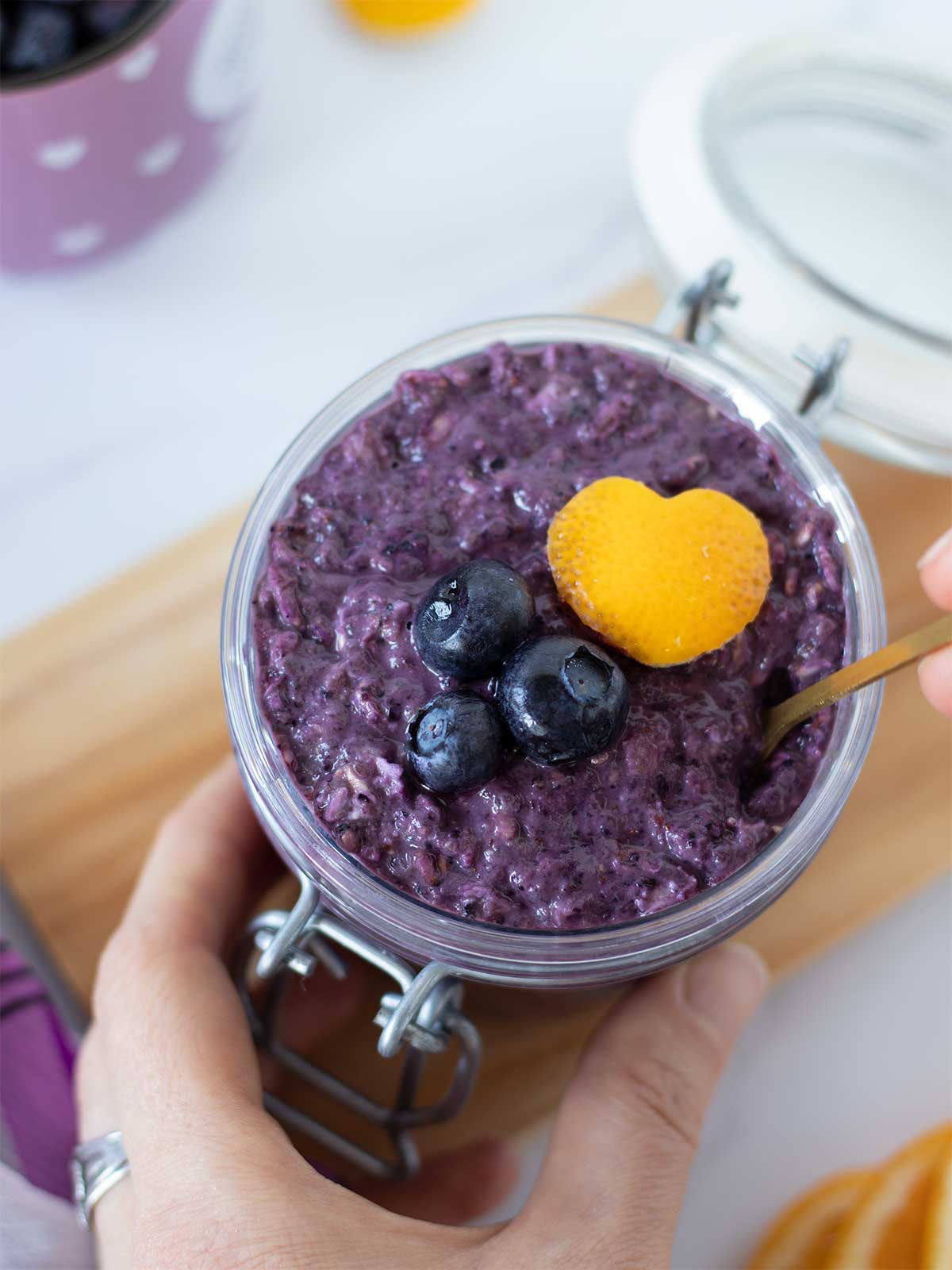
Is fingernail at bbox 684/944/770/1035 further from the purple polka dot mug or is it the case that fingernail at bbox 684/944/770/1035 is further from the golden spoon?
the purple polka dot mug

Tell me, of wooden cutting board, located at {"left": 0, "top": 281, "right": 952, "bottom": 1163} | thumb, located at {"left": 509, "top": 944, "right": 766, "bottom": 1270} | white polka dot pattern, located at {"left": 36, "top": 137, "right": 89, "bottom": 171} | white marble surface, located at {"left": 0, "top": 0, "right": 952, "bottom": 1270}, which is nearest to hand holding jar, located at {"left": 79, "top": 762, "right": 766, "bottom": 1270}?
thumb, located at {"left": 509, "top": 944, "right": 766, "bottom": 1270}

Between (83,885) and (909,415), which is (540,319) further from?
(83,885)

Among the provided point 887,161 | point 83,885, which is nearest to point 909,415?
point 887,161

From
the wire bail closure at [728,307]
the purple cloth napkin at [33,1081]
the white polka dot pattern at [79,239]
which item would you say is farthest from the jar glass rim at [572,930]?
the white polka dot pattern at [79,239]

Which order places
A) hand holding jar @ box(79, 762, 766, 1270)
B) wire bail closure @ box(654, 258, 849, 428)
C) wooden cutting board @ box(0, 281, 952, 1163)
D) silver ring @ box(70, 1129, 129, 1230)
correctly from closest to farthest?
hand holding jar @ box(79, 762, 766, 1270), silver ring @ box(70, 1129, 129, 1230), wire bail closure @ box(654, 258, 849, 428), wooden cutting board @ box(0, 281, 952, 1163)

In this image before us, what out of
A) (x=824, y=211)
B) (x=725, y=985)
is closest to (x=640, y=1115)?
(x=725, y=985)
